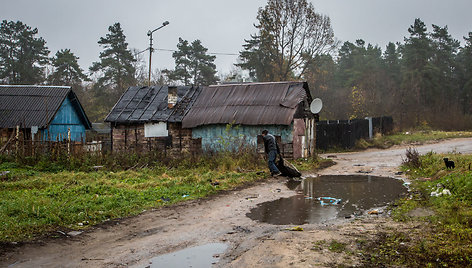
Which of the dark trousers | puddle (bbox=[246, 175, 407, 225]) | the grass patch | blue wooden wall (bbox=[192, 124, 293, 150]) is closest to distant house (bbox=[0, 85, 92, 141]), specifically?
blue wooden wall (bbox=[192, 124, 293, 150])

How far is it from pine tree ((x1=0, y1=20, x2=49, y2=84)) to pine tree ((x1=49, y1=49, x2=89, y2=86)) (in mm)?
1218

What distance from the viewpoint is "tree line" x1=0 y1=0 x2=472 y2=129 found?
3306 cm

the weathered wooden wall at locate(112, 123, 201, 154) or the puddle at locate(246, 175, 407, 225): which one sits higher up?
the weathered wooden wall at locate(112, 123, 201, 154)

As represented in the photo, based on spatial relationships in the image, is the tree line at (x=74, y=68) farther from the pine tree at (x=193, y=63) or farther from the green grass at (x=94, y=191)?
the green grass at (x=94, y=191)

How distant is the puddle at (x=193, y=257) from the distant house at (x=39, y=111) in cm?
1703

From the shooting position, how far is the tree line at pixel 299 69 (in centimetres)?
3306

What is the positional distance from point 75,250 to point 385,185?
29.9 feet

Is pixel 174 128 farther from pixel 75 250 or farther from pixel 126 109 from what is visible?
pixel 75 250

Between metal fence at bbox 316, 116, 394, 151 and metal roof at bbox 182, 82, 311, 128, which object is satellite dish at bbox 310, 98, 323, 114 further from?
metal fence at bbox 316, 116, 394, 151

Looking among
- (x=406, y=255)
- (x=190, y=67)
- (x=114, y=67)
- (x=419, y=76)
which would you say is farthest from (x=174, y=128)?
(x=419, y=76)

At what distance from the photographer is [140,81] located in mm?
42875

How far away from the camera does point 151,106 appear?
70.4 feet

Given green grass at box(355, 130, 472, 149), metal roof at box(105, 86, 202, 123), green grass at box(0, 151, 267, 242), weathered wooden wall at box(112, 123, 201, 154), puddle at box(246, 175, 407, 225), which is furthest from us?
green grass at box(355, 130, 472, 149)

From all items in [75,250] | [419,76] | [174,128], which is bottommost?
[75,250]
